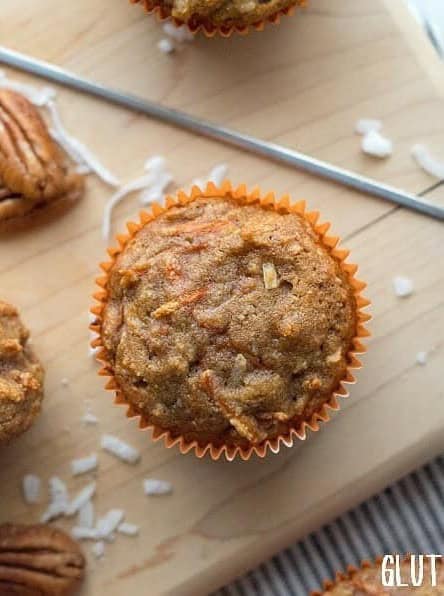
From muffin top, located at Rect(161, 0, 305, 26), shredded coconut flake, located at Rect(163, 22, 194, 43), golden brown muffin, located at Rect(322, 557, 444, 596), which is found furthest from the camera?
shredded coconut flake, located at Rect(163, 22, 194, 43)

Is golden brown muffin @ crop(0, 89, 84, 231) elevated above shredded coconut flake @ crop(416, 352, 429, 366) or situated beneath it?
elevated above

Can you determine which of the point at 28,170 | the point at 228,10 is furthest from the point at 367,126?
the point at 28,170

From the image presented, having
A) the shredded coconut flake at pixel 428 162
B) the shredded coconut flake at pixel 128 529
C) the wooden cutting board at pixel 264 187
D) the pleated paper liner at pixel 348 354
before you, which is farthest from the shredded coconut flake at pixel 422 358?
the shredded coconut flake at pixel 128 529

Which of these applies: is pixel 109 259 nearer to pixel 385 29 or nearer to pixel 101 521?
pixel 101 521

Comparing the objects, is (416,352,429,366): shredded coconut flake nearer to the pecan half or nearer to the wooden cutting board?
the wooden cutting board

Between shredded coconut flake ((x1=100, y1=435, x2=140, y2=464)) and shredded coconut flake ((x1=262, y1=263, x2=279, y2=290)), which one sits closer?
Result: shredded coconut flake ((x1=262, y1=263, x2=279, y2=290))

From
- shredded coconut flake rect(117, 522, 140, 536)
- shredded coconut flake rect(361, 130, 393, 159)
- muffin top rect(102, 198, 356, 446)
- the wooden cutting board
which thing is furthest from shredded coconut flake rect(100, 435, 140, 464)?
shredded coconut flake rect(361, 130, 393, 159)
